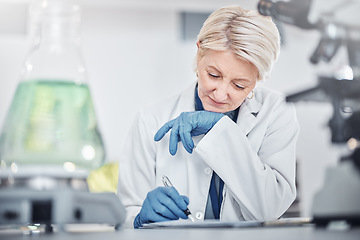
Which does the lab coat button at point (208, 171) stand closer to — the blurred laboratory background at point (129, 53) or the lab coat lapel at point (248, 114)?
the lab coat lapel at point (248, 114)

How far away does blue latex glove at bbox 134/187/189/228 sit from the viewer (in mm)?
916

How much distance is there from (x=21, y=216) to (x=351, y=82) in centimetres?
45

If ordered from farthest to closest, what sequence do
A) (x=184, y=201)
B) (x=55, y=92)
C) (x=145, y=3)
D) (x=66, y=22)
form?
(x=145, y=3) < (x=184, y=201) < (x=66, y=22) < (x=55, y=92)

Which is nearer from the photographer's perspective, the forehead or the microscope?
the microscope

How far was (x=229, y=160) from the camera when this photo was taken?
3.24ft

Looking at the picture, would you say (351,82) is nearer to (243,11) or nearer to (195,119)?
(195,119)

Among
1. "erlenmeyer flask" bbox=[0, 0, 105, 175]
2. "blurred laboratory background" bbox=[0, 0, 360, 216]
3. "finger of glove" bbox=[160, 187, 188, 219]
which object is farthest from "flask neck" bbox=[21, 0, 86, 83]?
"blurred laboratory background" bbox=[0, 0, 360, 216]

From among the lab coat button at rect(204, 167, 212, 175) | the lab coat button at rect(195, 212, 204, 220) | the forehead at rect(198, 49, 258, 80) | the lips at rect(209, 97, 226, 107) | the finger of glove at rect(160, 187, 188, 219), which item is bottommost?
the lab coat button at rect(195, 212, 204, 220)

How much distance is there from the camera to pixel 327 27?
0.66 m

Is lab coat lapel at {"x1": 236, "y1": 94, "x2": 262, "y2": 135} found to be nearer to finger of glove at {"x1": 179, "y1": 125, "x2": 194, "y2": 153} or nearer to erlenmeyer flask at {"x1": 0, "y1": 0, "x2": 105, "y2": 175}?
finger of glove at {"x1": 179, "y1": 125, "x2": 194, "y2": 153}

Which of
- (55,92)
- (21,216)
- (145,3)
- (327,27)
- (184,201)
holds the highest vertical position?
(145,3)

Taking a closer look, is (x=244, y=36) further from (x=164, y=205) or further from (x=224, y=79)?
(x=164, y=205)

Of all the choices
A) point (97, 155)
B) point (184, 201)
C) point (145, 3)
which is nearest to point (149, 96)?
point (145, 3)

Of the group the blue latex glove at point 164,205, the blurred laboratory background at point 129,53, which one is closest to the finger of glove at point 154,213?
the blue latex glove at point 164,205
